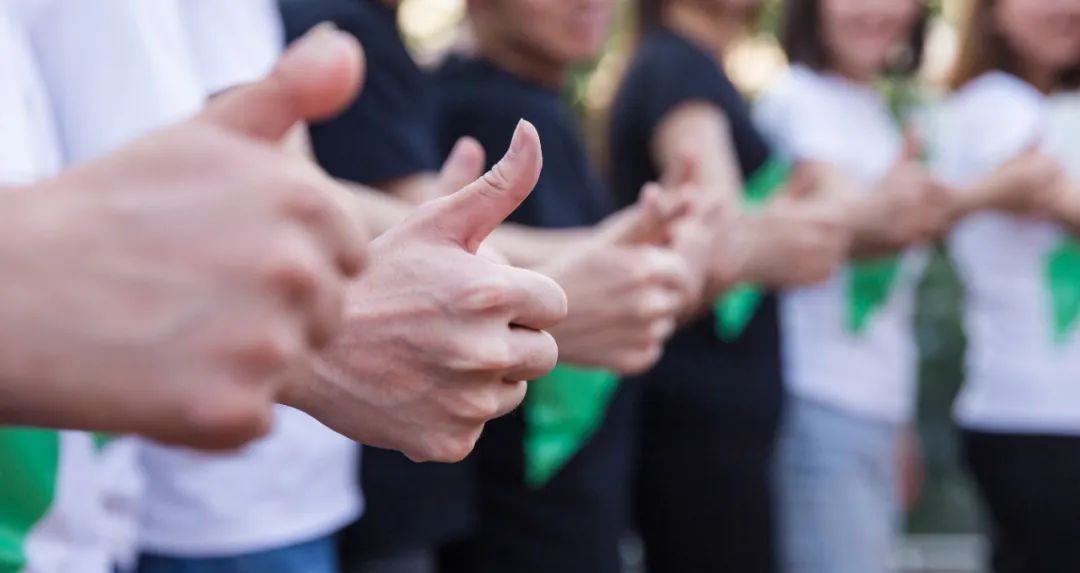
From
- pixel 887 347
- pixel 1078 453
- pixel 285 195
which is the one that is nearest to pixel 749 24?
pixel 887 347

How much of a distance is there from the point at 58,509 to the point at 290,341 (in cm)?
67

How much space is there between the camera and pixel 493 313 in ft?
2.71

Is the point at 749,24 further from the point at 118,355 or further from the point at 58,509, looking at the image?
the point at 118,355

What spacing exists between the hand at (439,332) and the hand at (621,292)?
1.67ft

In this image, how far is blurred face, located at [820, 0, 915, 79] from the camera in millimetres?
2490

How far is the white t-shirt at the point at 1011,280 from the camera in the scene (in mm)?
2289

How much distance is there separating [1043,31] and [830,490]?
3.13ft

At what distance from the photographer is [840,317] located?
2.37 metres

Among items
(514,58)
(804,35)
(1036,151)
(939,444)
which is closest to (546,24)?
(514,58)

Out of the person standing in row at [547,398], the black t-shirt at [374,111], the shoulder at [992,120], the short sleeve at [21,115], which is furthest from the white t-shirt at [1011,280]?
the short sleeve at [21,115]

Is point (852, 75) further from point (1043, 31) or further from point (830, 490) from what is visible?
point (830, 490)

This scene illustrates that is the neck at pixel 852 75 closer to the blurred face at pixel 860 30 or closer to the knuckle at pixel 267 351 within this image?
the blurred face at pixel 860 30

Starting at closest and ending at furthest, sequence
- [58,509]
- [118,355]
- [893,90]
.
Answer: [118,355]
[58,509]
[893,90]

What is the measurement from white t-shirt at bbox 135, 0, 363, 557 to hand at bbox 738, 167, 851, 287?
753 millimetres
